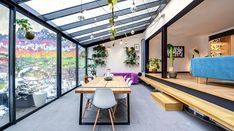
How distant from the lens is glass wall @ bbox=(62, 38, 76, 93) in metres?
7.62

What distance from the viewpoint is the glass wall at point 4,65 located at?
11.5 feet

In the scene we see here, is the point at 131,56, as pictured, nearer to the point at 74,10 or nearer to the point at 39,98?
the point at 74,10

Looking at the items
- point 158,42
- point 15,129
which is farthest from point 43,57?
point 158,42

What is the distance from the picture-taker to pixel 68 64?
27.3ft

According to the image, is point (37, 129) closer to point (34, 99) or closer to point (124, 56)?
point (34, 99)

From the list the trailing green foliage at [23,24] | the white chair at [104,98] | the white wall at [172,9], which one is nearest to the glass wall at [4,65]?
the trailing green foliage at [23,24]

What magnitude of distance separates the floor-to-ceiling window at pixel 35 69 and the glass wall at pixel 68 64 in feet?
3.68

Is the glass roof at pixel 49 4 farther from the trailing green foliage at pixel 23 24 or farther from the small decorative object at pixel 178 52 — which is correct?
the small decorative object at pixel 178 52

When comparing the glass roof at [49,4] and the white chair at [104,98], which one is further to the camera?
the glass roof at [49,4]

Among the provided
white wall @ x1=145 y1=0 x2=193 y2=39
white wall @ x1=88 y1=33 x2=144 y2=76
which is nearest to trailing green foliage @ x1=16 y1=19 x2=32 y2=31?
white wall @ x1=145 y1=0 x2=193 y2=39

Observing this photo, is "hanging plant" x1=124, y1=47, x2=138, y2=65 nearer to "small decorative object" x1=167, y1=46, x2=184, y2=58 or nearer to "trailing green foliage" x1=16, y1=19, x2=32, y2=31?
"small decorative object" x1=167, y1=46, x2=184, y2=58

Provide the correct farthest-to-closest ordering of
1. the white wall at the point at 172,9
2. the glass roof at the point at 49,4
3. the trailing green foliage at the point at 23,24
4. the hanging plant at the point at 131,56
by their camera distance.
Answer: the hanging plant at the point at 131,56 < the white wall at the point at 172,9 < the glass roof at the point at 49,4 < the trailing green foliage at the point at 23,24

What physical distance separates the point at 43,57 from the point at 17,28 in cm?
163

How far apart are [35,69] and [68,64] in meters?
3.28
